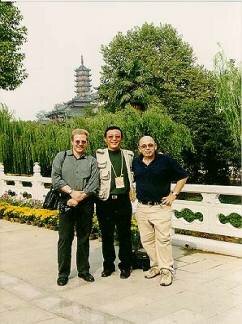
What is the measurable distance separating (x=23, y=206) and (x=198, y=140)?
13556 mm

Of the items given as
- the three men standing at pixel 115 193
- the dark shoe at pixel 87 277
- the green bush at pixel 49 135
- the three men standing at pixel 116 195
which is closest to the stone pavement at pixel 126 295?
the dark shoe at pixel 87 277

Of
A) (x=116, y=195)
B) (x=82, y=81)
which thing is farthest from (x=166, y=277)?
(x=82, y=81)

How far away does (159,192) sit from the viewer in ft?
13.9

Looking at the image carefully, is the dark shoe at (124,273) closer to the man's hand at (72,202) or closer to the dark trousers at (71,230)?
the dark trousers at (71,230)

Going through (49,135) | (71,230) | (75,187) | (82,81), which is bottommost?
(71,230)

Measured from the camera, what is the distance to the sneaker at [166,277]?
4.19 meters

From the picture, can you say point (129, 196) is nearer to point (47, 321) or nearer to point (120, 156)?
point (120, 156)

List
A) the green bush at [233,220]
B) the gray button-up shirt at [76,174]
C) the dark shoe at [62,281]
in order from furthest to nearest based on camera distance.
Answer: the green bush at [233,220] → the dark shoe at [62,281] → the gray button-up shirt at [76,174]

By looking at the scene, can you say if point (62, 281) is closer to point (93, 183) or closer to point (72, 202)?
point (72, 202)

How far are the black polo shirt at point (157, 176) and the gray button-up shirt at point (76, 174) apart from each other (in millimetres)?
458

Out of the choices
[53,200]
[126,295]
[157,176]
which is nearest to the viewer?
[126,295]

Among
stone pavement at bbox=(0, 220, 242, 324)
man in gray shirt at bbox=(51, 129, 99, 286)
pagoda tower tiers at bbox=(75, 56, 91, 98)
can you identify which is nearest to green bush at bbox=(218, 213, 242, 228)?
stone pavement at bbox=(0, 220, 242, 324)

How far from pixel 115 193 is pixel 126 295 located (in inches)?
39.0

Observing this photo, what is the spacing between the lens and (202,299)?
Answer: 3.78 meters
